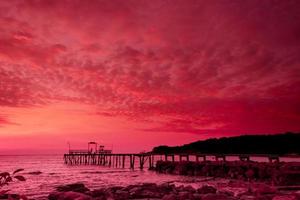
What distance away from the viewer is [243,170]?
3631 cm

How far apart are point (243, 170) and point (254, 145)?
22121 mm

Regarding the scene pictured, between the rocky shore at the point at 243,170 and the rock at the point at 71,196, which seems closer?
the rock at the point at 71,196

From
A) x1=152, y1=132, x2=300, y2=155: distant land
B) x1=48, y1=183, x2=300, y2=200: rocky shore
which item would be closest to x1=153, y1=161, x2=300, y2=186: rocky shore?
x1=48, y1=183, x2=300, y2=200: rocky shore

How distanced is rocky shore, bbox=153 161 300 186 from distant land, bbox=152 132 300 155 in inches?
554

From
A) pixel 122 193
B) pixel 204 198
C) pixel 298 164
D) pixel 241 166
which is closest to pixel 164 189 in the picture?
pixel 122 193

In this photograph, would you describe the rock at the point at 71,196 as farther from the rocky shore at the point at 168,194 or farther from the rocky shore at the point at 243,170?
the rocky shore at the point at 243,170

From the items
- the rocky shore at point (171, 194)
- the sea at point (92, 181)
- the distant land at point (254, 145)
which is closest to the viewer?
the rocky shore at point (171, 194)

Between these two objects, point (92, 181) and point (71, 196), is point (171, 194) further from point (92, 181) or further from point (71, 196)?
point (92, 181)

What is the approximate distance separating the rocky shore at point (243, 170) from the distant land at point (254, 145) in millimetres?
14084

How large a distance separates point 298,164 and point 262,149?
25.2m

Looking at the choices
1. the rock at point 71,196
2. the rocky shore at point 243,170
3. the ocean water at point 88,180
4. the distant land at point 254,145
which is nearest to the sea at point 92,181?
the ocean water at point 88,180

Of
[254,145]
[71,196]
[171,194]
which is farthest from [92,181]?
[254,145]

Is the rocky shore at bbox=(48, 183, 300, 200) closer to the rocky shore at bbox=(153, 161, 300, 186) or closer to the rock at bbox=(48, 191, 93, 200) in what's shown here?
the rock at bbox=(48, 191, 93, 200)

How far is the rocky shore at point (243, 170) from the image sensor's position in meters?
28.3
